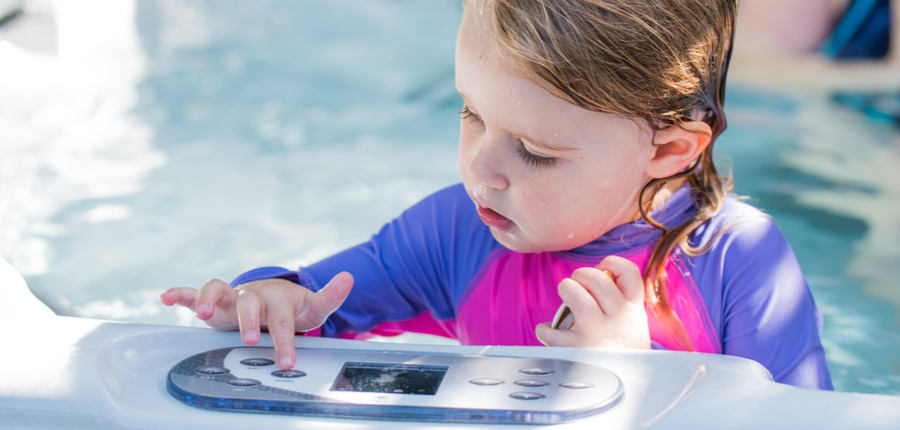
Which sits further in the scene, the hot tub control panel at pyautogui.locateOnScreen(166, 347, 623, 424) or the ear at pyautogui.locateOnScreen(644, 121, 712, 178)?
the ear at pyautogui.locateOnScreen(644, 121, 712, 178)

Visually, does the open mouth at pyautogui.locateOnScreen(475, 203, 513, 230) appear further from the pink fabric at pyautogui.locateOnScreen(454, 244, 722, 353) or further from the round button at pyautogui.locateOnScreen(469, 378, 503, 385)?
the round button at pyautogui.locateOnScreen(469, 378, 503, 385)

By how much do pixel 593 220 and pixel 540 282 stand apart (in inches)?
5.7

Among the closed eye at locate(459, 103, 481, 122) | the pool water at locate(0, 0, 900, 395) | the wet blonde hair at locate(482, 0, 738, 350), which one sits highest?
the wet blonde hair at locate(482, 0, 738, 350)

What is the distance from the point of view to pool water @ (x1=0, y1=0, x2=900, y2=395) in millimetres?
1793

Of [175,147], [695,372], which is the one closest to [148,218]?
[175,147]

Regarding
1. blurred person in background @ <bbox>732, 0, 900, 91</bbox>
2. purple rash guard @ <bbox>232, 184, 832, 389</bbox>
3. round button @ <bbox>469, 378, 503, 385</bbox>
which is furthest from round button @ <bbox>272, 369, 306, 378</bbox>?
blurred person in background @ <bbox>732, 0, 900, 91</bbox>

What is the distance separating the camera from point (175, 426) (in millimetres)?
490

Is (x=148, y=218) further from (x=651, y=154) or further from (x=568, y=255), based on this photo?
(x=651, y=154)

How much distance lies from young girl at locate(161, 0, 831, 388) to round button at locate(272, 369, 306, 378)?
3cm

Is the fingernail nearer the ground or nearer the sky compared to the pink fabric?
nearer the sky

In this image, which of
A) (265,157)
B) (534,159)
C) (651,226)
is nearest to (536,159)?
(534,159)

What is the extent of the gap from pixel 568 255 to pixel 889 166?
2.15m

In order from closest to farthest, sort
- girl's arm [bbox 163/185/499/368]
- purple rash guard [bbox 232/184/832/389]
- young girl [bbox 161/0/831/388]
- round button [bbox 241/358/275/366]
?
1. round button [bbox 241/358/275/366]
2. young girl [bbox 161/0/831/388]
3. purple rash guard [bbox 232/184/832/389]
4. girl's arm [bbox 163/185/499/368]

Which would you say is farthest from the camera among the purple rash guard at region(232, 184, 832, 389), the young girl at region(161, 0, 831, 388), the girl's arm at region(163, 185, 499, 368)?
the girl's arm at region(163, 185, 499, 368)
